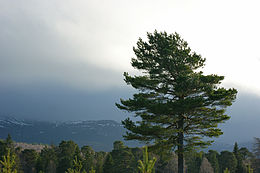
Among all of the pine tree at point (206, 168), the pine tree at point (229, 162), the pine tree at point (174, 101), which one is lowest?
the pine tree at point (206, 168)

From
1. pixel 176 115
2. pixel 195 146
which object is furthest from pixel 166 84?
pixel 195 146

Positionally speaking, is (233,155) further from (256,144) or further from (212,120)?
(212,120)

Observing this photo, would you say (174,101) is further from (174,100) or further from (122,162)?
(122,162)

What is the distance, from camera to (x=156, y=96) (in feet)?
67.1

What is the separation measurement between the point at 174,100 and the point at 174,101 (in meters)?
1.39

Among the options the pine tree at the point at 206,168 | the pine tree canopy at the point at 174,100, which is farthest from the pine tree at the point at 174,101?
the pine tree at the point at 206,168

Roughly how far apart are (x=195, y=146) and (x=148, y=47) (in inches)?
393

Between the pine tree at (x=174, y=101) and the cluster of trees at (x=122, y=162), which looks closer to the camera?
the pine tree at (x=174, y=101)

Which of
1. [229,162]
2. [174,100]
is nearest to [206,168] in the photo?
[229,162]

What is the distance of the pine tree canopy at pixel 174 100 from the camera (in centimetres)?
1814

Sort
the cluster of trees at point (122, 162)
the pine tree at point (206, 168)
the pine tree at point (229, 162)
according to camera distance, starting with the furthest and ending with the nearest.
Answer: the pine tree at point (229, 162) → the pine tree at point (206, 168) → the cluster of trees at point (122, 162)

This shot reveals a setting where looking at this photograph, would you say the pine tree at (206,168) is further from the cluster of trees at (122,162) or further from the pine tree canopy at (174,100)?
the pine tree canopy at (174,100)

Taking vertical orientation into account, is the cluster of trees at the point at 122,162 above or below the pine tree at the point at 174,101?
below

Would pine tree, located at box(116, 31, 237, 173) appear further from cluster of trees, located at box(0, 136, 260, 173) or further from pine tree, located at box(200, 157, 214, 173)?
pine tree, located at box(200, 157, 214, 173)
